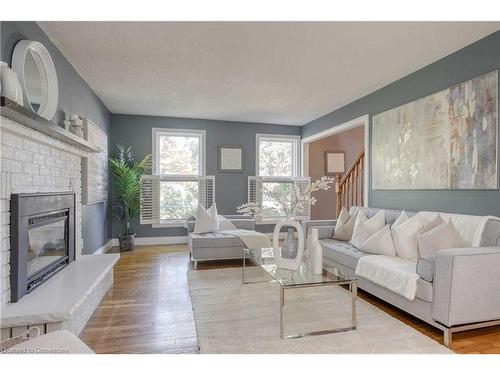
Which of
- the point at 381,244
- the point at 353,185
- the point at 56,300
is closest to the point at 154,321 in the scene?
the point at 56,300

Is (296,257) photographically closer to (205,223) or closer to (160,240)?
(205,223)

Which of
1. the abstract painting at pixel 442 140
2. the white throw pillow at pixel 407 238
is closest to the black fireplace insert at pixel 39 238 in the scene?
the white throw pillow at pixel 407 238

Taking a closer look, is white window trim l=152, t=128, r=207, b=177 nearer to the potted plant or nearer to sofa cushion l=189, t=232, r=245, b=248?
the potted plant

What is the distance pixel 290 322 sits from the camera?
2459 millimetres

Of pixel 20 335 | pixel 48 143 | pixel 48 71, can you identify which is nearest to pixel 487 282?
pixel 20 335

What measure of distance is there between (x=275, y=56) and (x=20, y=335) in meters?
3.15

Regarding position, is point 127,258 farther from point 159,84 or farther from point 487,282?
point 487,282

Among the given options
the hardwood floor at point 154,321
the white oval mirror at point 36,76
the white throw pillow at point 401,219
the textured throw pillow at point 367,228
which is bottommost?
the hardwood floor at point 154,321

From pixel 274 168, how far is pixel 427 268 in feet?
15.5

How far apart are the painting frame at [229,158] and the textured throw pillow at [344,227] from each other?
9.56 ft

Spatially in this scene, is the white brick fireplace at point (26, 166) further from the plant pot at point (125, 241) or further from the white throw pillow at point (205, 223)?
the plant pot at point (125, 241)

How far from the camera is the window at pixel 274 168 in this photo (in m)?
6.58

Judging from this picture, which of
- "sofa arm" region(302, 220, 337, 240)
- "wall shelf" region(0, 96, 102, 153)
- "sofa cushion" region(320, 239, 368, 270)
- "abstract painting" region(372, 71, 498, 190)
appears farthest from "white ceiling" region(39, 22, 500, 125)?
"sofa cushion" region(320, 239, 368, 270)

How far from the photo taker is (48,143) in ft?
8.47
